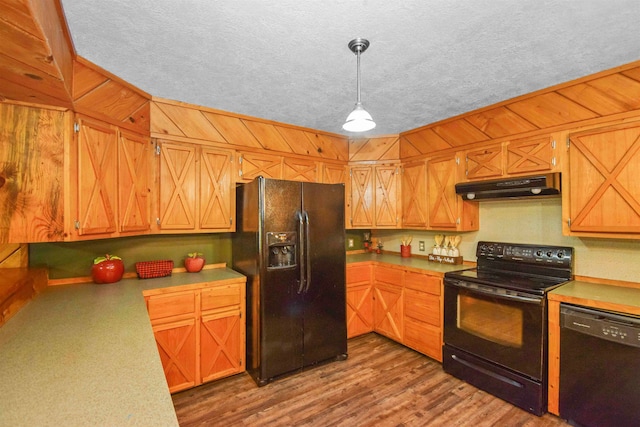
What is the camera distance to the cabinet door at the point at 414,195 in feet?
11.7

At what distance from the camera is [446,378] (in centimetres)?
280

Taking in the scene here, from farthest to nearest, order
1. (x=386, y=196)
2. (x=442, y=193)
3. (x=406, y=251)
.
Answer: (x=406, y=251), (x=386, y=196), (x=442, y=193)

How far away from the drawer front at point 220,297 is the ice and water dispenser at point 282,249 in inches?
16.9

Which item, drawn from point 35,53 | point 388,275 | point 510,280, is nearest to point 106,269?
point 35,53

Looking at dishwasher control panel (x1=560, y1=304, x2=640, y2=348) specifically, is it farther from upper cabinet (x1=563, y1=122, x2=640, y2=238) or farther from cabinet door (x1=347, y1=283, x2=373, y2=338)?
cabinet door (x1=347, y1=283, x2=373, y2=338)

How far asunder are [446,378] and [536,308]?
108 cm

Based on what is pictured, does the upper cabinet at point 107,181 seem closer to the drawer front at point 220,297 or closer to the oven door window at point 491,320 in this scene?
the drawer front at point 220,297

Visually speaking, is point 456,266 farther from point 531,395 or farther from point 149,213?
point 149,213

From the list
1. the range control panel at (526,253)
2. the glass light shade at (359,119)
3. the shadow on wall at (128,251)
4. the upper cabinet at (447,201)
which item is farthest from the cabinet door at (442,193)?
the shadow on wall at (128,251)

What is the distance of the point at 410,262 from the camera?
3.57 m

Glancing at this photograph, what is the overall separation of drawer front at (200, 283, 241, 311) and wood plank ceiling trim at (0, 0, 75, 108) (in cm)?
170

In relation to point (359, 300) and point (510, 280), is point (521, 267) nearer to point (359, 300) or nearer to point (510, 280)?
point (510, 280)

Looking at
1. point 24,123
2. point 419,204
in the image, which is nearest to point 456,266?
point 419,204

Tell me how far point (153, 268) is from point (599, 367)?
3.53m
